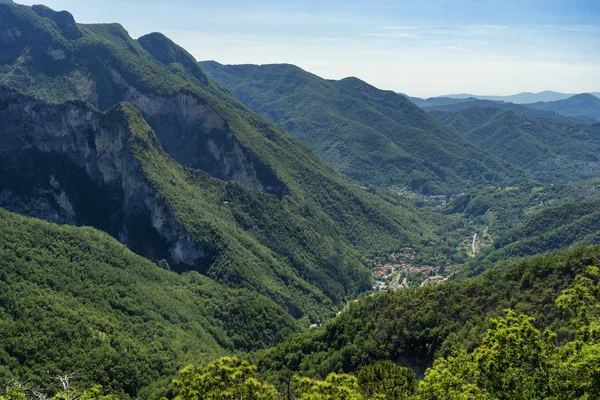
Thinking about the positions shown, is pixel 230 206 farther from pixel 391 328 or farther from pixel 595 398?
pixel 595 398

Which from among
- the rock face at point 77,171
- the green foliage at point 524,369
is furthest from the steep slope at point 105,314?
the green foliage at point 524,369

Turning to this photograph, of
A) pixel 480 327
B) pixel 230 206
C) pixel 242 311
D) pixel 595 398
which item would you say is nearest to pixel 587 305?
pixel 595 398

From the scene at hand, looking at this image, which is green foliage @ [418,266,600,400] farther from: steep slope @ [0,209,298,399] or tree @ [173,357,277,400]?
steep slope @ [0,209,298,399]

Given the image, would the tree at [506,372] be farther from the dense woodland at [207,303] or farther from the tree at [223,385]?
the tree at [223,385]

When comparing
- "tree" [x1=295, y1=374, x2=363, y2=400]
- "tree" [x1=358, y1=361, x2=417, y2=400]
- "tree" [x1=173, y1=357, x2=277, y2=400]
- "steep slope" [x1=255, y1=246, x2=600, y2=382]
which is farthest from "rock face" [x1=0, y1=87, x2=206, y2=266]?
"tree" [x1=295, y1=374, x2=363, y2=400]

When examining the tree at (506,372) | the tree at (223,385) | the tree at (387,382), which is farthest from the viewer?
the tree at (387,382)

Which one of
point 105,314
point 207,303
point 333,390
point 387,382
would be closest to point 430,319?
point 387,382

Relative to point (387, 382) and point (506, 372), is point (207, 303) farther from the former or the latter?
point (506, 372)
